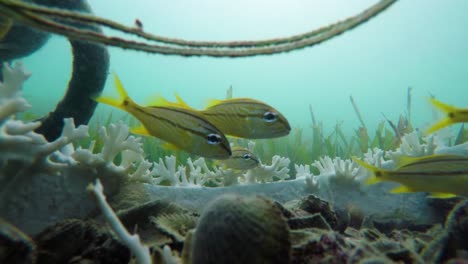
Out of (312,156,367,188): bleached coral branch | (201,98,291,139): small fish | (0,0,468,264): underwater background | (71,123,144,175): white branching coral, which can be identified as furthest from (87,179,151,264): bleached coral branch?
(312,156,367,188): bleached coral branch

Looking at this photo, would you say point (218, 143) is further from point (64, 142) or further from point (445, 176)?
point (445, 176)

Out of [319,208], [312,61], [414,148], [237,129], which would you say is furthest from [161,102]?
[312,61]

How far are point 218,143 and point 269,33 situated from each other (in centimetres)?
9392

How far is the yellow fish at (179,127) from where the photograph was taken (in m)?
2.11

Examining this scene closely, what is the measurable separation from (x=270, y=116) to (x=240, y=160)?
761 mm

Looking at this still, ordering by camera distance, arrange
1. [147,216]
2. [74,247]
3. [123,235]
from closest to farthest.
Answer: [123,235], [74,247], [147,216]

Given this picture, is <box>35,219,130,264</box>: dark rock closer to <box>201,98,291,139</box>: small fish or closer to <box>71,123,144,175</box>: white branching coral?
<box>71,123,144,175</box>: white branching coral

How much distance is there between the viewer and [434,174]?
231 cm

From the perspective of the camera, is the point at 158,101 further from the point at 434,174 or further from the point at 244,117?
the point at 434,174

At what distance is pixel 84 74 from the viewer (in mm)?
4383

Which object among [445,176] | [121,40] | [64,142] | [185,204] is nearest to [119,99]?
[121,40]

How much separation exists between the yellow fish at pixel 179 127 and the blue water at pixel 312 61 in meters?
60.4

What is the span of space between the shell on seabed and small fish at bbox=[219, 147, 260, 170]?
1.73 metres

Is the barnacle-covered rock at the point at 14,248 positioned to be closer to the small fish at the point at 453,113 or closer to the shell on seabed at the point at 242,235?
the shell on seabed at the point at 242,235
